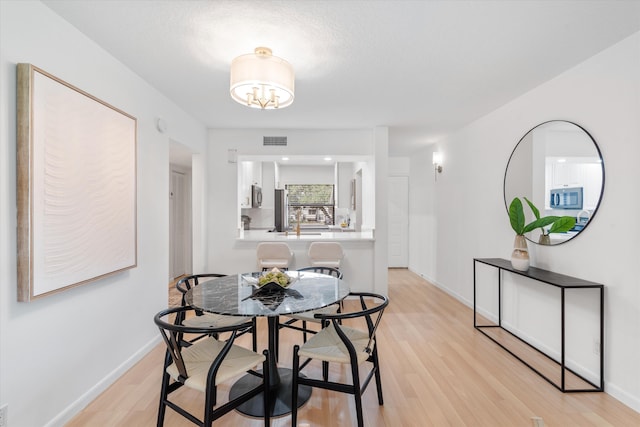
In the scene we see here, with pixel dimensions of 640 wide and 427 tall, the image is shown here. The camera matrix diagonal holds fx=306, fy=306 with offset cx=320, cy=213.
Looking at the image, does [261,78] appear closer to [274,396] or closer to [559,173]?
[274,396]

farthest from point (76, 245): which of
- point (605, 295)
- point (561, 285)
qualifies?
point (605, 295)

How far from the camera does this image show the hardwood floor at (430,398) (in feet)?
6.38

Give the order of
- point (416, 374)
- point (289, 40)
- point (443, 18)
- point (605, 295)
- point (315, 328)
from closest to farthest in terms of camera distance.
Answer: point (443, 18)
point (289, 40)
point (605, 295)
point (416, 374)
point (315, 328)

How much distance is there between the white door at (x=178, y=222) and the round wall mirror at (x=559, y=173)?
5.23 m

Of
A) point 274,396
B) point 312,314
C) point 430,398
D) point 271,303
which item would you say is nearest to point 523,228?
point 430,398

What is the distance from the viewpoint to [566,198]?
2.58 metres

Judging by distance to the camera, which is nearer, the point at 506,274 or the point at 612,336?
the point at 612,336

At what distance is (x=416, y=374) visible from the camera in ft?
8.18

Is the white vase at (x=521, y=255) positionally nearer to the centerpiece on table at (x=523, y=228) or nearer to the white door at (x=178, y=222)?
the centerpiece on table at (x=523, y=228)

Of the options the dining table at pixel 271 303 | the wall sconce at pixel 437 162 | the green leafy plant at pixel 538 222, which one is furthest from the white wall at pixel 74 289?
the wall sconce at pixel 437 162

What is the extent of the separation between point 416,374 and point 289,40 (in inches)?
107

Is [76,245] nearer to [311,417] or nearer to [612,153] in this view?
[311,417]

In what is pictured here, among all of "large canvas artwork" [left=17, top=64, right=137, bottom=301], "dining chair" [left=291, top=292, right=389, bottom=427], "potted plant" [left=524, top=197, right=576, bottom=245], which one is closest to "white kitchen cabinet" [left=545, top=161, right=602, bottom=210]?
"potted plant" [left=524, top=197, right=576, bottom=245]

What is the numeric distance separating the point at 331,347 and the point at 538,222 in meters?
2.12
